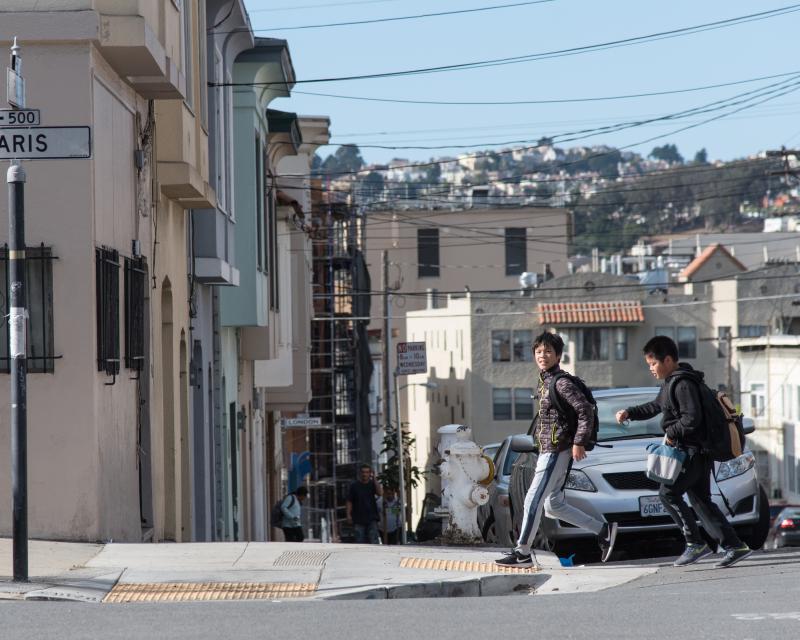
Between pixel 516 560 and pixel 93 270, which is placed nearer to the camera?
pixel 516 560

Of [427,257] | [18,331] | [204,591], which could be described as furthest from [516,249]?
[204,591]

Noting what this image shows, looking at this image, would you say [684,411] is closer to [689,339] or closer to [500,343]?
[500,343]

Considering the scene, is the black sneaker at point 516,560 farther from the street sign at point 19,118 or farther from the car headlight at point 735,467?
the street sign at point 19,118

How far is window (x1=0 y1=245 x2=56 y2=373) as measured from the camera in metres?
13.7

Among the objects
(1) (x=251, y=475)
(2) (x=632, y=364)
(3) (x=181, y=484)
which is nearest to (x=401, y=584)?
(3) (x=181, y=484)

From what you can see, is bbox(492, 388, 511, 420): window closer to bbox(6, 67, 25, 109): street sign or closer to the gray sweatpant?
the gray sweatpant

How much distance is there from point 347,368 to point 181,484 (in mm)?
43097

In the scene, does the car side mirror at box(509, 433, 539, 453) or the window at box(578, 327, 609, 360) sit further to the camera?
the window at box(578, 327, 609, 360)

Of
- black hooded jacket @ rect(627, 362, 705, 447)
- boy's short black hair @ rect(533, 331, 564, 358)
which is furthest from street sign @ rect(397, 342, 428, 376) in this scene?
black hooded jacket @ rect(627, 362, 705, 447)

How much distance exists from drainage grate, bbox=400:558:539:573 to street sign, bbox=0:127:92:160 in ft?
12.4

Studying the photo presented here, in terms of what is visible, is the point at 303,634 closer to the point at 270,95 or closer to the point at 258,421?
the point at 270,95

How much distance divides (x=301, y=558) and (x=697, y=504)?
294 cm

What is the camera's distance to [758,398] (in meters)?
74.6

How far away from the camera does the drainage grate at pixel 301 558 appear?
12.5 meters
